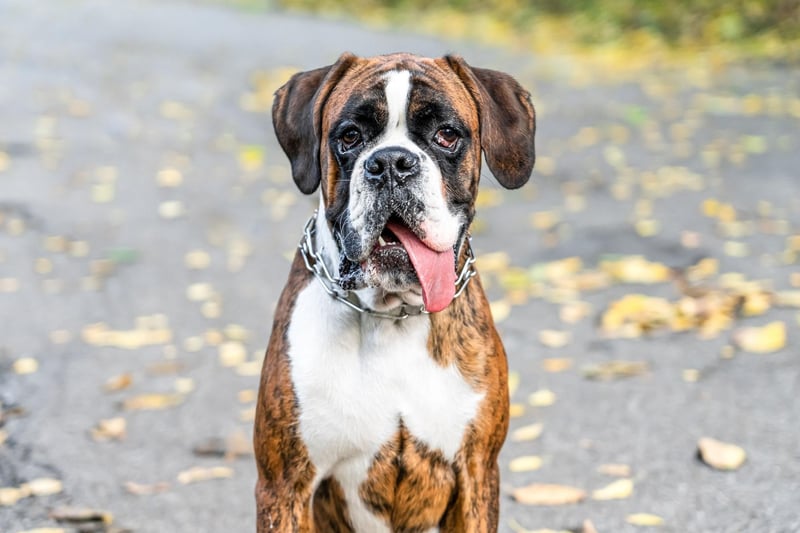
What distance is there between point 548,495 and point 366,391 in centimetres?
154

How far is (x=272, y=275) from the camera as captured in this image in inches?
286

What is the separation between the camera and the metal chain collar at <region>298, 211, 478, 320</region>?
311 cm

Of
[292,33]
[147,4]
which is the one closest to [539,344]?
[292,33]

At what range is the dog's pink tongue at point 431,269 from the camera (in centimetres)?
300

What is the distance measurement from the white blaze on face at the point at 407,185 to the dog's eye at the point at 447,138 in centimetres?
8

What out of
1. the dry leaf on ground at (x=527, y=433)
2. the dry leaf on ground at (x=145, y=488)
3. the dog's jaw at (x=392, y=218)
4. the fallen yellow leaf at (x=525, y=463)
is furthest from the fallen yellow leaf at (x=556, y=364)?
the dog's jaw at (x=392, y=218)

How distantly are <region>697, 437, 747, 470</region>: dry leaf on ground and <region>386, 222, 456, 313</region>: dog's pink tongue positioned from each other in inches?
75.8

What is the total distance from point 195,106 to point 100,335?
6.11m

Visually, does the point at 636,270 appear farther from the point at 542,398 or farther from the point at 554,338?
the point at 542,398

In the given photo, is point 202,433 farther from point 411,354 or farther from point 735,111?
point 735,111

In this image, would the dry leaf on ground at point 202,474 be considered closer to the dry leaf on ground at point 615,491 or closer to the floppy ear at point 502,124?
the dry leaf on ground at point 615,491

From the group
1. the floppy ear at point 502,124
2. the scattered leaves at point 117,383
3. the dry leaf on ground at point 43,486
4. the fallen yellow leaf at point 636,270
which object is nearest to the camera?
the floppy ear at point 502,124

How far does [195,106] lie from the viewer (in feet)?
39.3

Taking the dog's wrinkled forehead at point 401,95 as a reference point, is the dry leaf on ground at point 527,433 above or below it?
below
